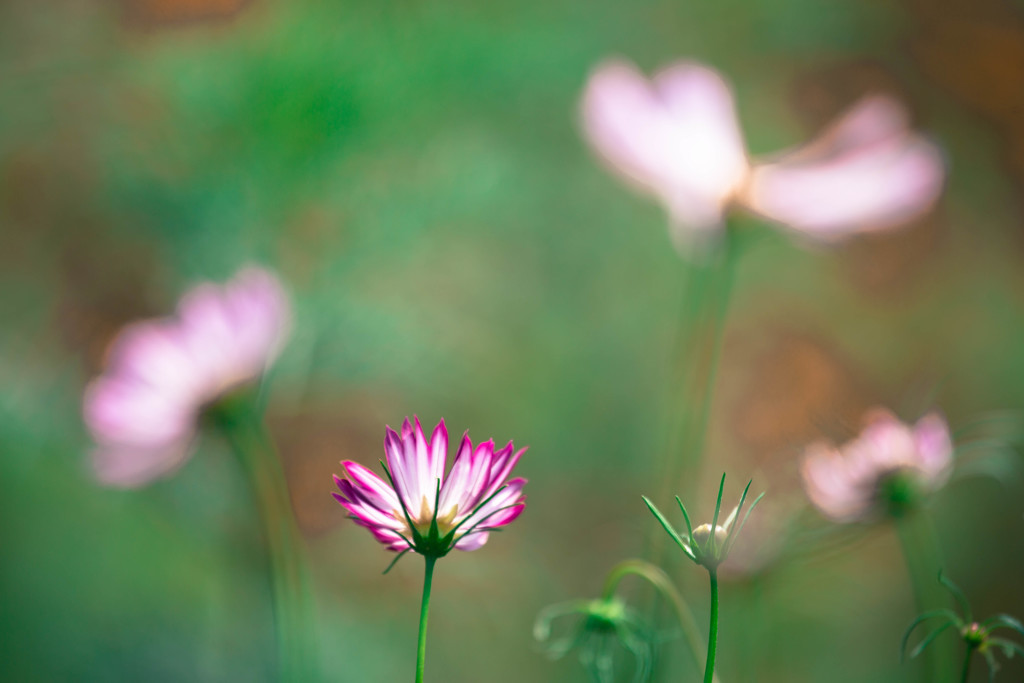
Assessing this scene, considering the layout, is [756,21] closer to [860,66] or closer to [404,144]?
[860,66]

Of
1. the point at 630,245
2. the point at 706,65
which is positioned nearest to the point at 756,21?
the point at 706,65

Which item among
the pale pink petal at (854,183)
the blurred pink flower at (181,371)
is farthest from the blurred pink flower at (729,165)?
the blurred pink flower at (181,371)

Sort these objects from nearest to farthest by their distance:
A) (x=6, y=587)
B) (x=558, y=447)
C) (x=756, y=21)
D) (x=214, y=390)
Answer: (x=214, y=390), (x=6, y=587), (x=558, y=447), (x=756, y=21)

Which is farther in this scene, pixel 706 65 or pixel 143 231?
pixel 706 65

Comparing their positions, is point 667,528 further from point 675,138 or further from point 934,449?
point 675,138

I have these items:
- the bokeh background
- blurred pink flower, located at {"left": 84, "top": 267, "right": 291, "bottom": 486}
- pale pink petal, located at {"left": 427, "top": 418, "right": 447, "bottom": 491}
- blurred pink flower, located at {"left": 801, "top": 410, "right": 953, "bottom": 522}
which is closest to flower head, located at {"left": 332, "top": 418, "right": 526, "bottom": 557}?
pale pink petal, located at {"left": 427, "top": 418, "right": 447, "bottom": 491}

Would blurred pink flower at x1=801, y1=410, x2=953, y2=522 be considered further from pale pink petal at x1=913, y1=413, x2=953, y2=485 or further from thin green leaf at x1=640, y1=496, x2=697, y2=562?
thin green leaf at x1=640, y1=496, x2=697, y2=562
